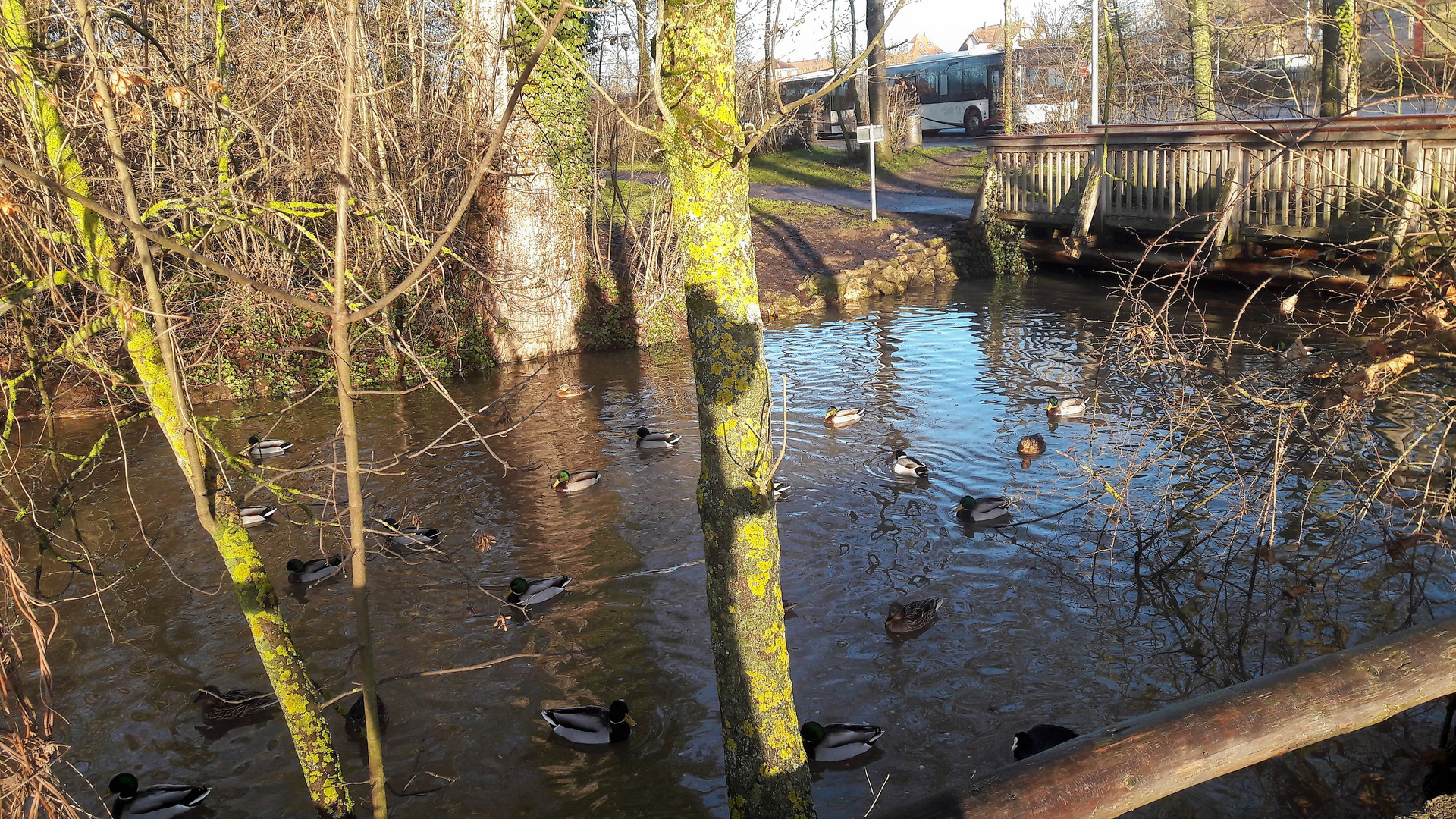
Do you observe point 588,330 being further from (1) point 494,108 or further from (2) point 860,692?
(2) point 860,692

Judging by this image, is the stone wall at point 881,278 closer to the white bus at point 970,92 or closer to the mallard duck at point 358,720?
the white bus at point 970,92

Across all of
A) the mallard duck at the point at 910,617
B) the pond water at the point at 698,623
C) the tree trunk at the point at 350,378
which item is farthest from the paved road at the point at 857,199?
the tree trunk at the point at 350,378

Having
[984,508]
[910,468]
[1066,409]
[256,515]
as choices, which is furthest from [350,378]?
[1066,409]

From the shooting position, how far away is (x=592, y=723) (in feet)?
20.0

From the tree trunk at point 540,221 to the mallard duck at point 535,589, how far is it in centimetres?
730

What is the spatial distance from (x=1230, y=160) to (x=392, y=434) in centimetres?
1317

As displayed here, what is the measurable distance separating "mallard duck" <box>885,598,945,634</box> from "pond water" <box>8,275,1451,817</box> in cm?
11

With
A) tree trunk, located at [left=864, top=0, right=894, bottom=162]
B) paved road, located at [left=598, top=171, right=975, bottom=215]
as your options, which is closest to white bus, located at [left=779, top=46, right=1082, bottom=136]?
tree trunk, located at [left=864, top=0, right=894, bottom=162]

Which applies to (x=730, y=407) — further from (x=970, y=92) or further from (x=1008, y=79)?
(x=970, y=92)

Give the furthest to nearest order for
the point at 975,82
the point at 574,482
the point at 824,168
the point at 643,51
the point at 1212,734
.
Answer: the point at 975,82
the point at 824,168
the point at 574,482
the point at 643,51
the point at 1212,734

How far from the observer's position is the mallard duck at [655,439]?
38.9ft

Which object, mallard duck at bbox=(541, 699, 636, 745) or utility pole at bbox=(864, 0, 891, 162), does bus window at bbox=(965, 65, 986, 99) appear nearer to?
utility pole at bbox=(864, 0, 891, 162)

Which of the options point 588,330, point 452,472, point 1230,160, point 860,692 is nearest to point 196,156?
point 452,472

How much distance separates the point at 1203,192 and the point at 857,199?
11.6 metres
